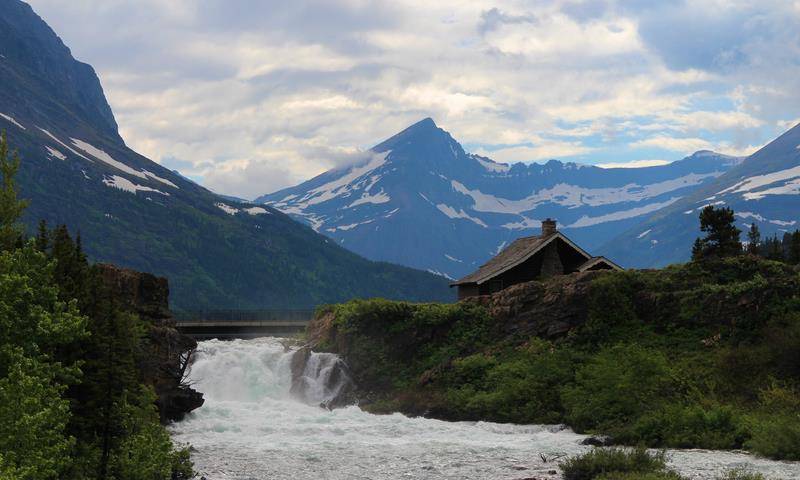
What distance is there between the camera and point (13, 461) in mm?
20969

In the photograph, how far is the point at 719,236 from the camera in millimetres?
52625

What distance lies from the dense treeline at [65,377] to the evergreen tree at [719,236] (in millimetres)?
33335

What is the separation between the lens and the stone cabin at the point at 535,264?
206ft

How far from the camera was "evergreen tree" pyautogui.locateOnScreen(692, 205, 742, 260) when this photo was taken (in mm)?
52312

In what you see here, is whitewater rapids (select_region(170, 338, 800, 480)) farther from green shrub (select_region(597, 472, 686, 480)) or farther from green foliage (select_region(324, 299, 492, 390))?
green foliage (select_region(324, 299, 492, 390))

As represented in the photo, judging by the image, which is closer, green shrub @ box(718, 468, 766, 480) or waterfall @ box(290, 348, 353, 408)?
green shrub @ box(718, 468, 766, 480)

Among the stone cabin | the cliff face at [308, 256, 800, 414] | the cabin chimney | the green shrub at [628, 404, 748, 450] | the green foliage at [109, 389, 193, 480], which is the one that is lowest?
the green shrub at [628, 404, 748, 450]

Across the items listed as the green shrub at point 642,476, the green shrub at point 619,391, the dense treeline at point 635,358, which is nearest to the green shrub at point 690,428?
the dense treeline at point 635,358

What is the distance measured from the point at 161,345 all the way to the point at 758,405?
89.7 feet

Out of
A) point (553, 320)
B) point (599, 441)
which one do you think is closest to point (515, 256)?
point (553, 320)

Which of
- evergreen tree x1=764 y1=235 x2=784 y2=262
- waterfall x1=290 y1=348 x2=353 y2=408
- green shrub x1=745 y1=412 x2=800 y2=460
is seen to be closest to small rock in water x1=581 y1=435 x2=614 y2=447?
green shrub x1=745 y1=412 x2=800 y2=460

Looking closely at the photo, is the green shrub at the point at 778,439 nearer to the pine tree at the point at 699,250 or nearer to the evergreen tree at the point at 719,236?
the pine tree at the point at 699,250

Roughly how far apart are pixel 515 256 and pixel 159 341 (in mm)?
28365

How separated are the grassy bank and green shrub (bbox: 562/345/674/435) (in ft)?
0.21
